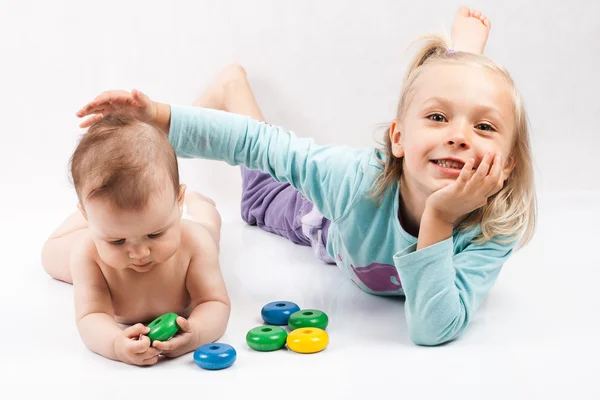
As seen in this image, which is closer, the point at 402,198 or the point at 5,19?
the point at 402,198

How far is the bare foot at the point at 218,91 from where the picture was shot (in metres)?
2.28

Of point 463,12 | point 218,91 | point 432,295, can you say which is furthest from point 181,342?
point 463,12

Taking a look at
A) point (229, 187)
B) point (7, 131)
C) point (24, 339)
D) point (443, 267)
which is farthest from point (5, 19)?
point (443, 267)

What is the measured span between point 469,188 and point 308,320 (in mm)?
365

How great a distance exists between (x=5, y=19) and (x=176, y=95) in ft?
1.62

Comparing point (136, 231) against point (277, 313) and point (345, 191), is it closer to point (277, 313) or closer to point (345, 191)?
point (277, 313)

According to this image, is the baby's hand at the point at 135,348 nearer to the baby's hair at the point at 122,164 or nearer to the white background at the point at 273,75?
the baby's hair at the point at 122,164

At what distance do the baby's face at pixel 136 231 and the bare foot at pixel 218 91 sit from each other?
873 mm

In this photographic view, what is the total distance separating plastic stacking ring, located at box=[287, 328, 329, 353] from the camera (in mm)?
1395

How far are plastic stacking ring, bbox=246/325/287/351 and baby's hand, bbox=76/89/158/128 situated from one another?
1.62 feet

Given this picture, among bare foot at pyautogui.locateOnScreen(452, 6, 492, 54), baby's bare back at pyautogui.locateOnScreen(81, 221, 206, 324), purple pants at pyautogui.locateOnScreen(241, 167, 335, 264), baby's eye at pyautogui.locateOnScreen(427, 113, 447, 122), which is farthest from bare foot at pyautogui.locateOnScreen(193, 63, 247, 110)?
baby's eye at pyautogui.locateOnScreen(427, 113, 447, 122)

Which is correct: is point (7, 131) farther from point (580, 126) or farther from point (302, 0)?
point (580, 126)

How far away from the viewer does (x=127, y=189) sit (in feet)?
4.37

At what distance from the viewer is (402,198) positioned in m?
1.62
